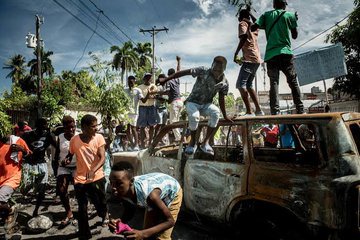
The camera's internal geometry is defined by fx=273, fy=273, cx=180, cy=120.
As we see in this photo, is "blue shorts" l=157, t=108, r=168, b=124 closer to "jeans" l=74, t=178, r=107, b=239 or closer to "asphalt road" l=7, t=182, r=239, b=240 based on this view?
"asphalt road" l=7, t=182, r=239, b=240

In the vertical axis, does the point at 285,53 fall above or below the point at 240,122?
above

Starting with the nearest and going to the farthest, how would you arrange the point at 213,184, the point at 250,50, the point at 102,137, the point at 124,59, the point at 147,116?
the point at 213,184 → the point at 102,137 → the point at 250,50 → the point at 147,116 → the point at 124,59

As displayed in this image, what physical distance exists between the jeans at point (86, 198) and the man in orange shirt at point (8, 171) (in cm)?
102

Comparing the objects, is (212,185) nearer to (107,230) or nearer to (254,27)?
(107,230)

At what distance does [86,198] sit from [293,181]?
2.73m

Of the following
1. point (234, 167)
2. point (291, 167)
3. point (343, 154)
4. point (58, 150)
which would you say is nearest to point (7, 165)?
point (58, 150)

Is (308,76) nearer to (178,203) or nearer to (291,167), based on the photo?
(291,167)

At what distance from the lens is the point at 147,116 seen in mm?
6980

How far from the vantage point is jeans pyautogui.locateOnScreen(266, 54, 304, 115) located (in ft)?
14.7

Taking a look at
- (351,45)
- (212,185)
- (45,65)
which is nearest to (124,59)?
(45,65)

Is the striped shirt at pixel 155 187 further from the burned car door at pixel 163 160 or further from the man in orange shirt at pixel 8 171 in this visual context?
the man in orange shirt at pixel 8 171

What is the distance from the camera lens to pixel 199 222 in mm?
3809

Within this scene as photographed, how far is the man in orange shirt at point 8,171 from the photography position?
12.8 ft

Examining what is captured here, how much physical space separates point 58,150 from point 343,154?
4.37 meters
